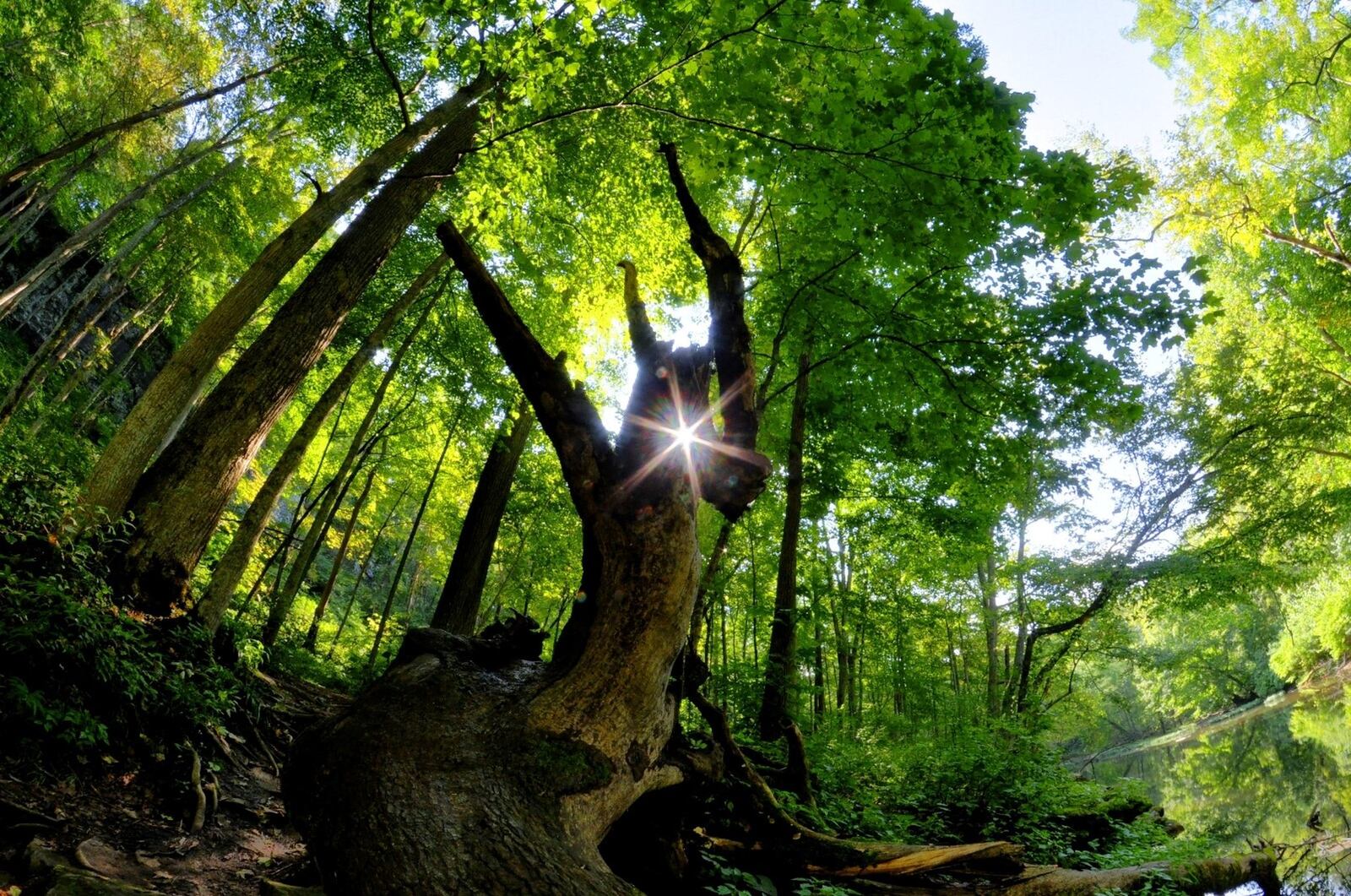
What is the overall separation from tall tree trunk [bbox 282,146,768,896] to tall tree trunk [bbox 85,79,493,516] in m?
2.76

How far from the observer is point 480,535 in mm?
9594

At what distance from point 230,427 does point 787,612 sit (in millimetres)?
6138

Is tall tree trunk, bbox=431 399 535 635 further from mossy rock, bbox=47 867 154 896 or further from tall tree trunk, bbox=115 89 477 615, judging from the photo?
mossy rock, bbox=47 867 154 896

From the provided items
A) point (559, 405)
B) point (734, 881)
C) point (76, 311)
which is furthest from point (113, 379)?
point (734, 881)

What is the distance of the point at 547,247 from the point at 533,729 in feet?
30.0

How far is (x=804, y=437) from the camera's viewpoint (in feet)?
28.5

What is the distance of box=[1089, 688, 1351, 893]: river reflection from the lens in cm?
837

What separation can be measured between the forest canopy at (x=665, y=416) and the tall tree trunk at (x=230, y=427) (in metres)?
0.03

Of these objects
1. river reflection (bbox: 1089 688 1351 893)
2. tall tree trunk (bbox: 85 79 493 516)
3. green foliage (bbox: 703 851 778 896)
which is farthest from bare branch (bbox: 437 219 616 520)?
river reflection (bbox: 1089 688 1351 893)

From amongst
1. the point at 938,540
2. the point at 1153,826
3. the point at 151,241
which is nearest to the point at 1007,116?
the point at 938,540

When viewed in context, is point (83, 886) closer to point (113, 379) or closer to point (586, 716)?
point (586, 716)

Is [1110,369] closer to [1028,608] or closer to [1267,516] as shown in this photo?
[1028,608]

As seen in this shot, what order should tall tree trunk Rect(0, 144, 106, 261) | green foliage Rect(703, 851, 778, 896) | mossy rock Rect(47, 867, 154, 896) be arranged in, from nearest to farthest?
mossy rock Rect(47, 867, 154, 896) → green foliage Rect(703, 851, 778, 896) → tall tree trunk Rect(0, 144, 106, 261)

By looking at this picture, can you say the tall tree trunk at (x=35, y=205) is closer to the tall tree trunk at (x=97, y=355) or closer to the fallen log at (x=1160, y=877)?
the tall tree trunk at (x=97, y=355)
